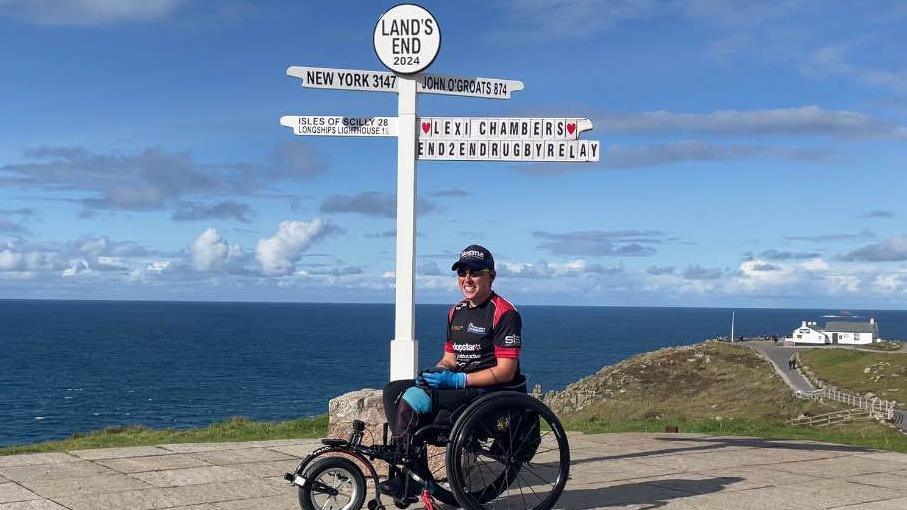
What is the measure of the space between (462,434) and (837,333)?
378ft

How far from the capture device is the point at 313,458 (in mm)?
5527

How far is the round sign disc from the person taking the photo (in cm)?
787

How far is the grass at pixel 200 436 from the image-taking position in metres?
9.53

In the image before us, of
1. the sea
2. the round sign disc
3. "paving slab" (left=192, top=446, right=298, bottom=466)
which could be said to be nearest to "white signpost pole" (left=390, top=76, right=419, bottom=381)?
the round sign disc

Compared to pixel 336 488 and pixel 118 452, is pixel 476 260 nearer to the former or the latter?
pixel 336 488

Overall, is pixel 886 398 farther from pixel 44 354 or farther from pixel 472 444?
pixel 44 354

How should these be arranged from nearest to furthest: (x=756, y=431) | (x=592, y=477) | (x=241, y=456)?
Answer: (x=592, y=477) < (x=241, y=456) < (x=756, y=431)

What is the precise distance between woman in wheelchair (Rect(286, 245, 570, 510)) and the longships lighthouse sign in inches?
77.1

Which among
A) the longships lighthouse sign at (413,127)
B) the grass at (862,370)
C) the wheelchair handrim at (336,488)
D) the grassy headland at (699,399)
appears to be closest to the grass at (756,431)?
the grassy headland at (699,399)

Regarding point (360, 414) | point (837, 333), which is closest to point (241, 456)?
point (360, 414)

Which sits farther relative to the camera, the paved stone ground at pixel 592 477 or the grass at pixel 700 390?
the grass at pixel 700 390

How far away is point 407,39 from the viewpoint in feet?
25.9

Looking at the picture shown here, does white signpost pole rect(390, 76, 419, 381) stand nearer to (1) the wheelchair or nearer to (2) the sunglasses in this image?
(2) the sunglasses

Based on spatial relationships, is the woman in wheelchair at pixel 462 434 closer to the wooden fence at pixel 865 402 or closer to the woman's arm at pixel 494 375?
the woman's arm at pixel 494 375
